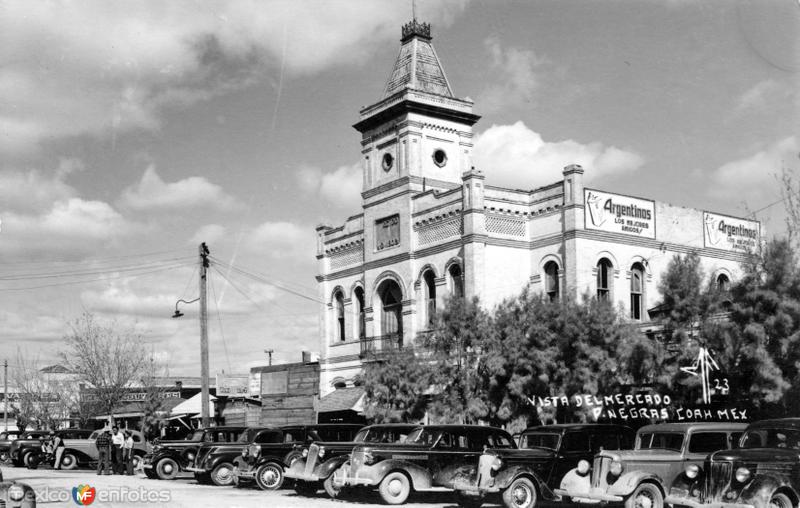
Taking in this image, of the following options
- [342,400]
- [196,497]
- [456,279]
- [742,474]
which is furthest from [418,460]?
[342,400]

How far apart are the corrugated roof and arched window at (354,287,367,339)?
2529 millimetres

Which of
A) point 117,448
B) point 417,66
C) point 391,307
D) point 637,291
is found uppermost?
point 417,66

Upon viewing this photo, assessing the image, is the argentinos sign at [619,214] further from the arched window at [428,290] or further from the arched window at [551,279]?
the arched window at [428,290]

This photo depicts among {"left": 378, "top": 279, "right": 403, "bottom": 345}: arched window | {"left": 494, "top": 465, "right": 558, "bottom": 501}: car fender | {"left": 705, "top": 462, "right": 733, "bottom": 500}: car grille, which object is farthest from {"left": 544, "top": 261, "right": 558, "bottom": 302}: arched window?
{"left": 705, "top": 462, "right": 733, "bottom": 500}: car grille

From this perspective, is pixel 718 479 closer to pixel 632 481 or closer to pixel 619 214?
pixel 632 481

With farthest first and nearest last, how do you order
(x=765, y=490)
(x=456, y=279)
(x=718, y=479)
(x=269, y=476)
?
(x=456, y=279) → (x=269, y=476) → (x=718, y=479) → (x=765, y=490)

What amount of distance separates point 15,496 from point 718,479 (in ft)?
31.9

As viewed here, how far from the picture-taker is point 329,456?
65.0 feet

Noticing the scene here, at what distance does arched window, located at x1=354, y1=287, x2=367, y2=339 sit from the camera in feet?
123

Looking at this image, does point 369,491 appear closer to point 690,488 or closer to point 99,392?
point 690,488

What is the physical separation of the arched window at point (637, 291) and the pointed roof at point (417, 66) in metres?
10.7

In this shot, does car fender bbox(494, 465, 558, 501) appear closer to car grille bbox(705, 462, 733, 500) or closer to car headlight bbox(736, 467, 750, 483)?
car grille bbox(705, 462, 733, 500)

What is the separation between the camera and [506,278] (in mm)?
32438

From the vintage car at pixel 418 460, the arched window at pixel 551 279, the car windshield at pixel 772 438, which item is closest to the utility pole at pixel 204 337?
the arched window at pixel 551 279
